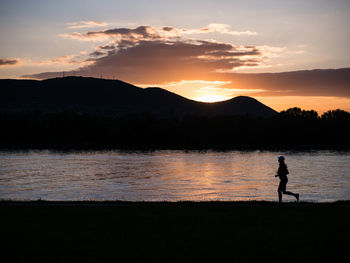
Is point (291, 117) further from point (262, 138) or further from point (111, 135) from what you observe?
point (111, 135)

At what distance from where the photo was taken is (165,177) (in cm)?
4656
